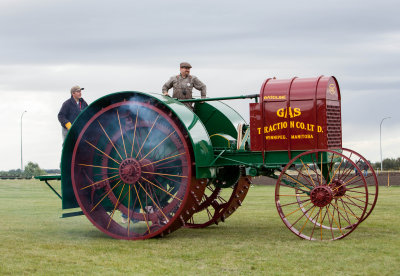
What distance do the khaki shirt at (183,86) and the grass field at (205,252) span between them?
2.57 metres

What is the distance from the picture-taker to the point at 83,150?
11.2m

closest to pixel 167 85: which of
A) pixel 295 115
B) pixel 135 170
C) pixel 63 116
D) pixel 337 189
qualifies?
pixel 63 116

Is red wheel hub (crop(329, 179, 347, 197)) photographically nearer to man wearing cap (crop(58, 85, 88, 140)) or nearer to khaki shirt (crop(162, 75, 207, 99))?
khaki shirt (crop(162, 75, 207, 99))

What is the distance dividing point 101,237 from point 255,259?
11.9ft

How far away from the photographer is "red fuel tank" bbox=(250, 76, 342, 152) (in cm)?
1001

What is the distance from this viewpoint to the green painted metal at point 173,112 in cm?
1024

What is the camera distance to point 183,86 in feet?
39.5

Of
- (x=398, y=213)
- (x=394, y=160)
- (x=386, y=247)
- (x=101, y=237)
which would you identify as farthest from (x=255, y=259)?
(x=394, y=160)

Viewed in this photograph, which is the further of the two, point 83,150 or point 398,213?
point 398,213

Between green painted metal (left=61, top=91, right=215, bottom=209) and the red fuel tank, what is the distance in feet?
2.67

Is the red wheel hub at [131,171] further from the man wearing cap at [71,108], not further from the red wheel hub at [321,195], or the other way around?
the red wheel hub at [321,195]

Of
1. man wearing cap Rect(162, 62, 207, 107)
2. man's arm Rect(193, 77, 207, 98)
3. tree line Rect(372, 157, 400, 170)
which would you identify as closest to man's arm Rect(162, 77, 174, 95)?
man wearing cap Rect(162, 62, 207, 107)

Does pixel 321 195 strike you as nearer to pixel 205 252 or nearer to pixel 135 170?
pixel 205 252

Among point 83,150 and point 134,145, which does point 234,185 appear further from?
point 83,150
